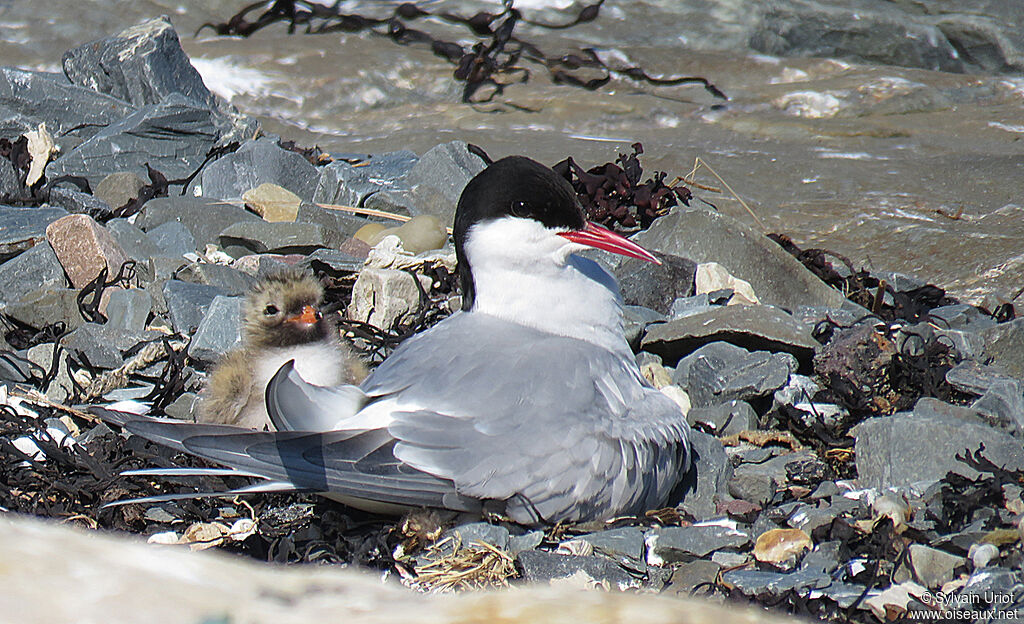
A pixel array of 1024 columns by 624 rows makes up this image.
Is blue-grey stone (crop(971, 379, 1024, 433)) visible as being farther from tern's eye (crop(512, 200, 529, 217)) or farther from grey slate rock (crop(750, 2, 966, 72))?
grey slate rock (crop(750, 2, 966, 72))

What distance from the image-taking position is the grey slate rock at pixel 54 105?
616 cm

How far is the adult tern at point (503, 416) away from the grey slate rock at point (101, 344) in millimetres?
1220

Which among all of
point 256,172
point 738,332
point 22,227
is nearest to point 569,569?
point 738,332

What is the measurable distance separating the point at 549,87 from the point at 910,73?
263 cm

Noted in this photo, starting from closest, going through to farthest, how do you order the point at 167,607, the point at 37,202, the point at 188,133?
the point at 167,607 → the point at 37,202 → the point at 188,133

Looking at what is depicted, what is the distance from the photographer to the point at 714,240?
4.55m

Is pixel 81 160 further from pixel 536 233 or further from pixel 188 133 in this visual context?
pixel 536 233

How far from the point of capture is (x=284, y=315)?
12.0ft

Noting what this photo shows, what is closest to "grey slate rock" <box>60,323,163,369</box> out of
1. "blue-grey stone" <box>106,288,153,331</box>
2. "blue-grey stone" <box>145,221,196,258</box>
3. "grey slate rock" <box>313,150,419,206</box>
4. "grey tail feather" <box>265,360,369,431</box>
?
"blue-grey stone" <box>106,288,153,331</box>

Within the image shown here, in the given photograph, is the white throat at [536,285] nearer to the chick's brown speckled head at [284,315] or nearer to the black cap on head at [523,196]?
the black cap on head at [523,196]

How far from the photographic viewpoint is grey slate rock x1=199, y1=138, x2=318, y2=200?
5418 millimetres

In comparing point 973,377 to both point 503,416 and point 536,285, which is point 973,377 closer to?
point 536,285

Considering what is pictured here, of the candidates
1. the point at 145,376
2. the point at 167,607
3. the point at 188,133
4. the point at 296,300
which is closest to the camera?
the point at 167,607

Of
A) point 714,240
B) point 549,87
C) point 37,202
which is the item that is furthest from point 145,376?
point 549,87
